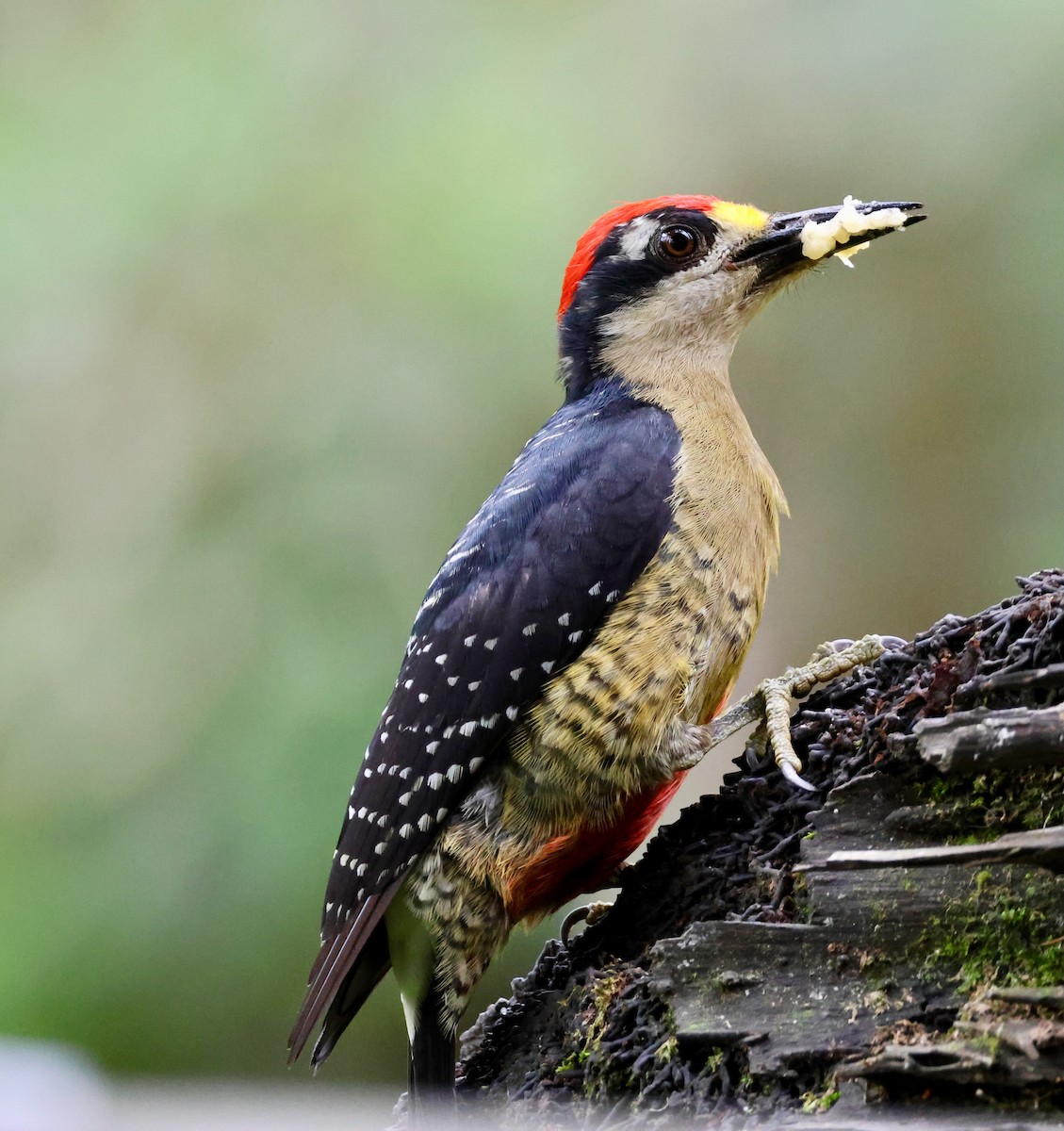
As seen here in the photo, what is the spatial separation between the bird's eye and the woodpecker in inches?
16.6

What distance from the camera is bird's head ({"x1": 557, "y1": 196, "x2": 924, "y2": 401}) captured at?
10.5ft

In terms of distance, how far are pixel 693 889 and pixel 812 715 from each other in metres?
0.40

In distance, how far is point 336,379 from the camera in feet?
19.3

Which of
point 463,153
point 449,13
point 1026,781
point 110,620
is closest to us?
point 1026,781

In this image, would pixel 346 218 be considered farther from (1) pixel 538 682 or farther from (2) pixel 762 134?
(1) pixel 538 682

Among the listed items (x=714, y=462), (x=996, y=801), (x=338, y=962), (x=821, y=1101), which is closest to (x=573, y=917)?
(x=338, y=962)

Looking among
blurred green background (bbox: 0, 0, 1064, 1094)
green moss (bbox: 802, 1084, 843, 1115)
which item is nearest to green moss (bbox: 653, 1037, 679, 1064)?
green moss (bbox: 802, 1084, 843, 1115)

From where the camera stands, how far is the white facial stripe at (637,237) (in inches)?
130

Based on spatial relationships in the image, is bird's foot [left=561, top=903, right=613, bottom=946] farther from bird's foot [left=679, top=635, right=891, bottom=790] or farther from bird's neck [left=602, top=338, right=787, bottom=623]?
bird's neck [left=602, top=338, right=787, bottom=623]

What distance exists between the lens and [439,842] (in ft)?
8.82

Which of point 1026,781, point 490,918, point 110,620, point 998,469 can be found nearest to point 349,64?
point 110,620

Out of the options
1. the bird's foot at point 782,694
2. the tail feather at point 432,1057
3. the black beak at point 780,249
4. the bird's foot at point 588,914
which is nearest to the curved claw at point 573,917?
the bird's foot at point 588,914

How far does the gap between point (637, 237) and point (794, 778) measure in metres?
1.58

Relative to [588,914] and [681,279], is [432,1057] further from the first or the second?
[681,279]
